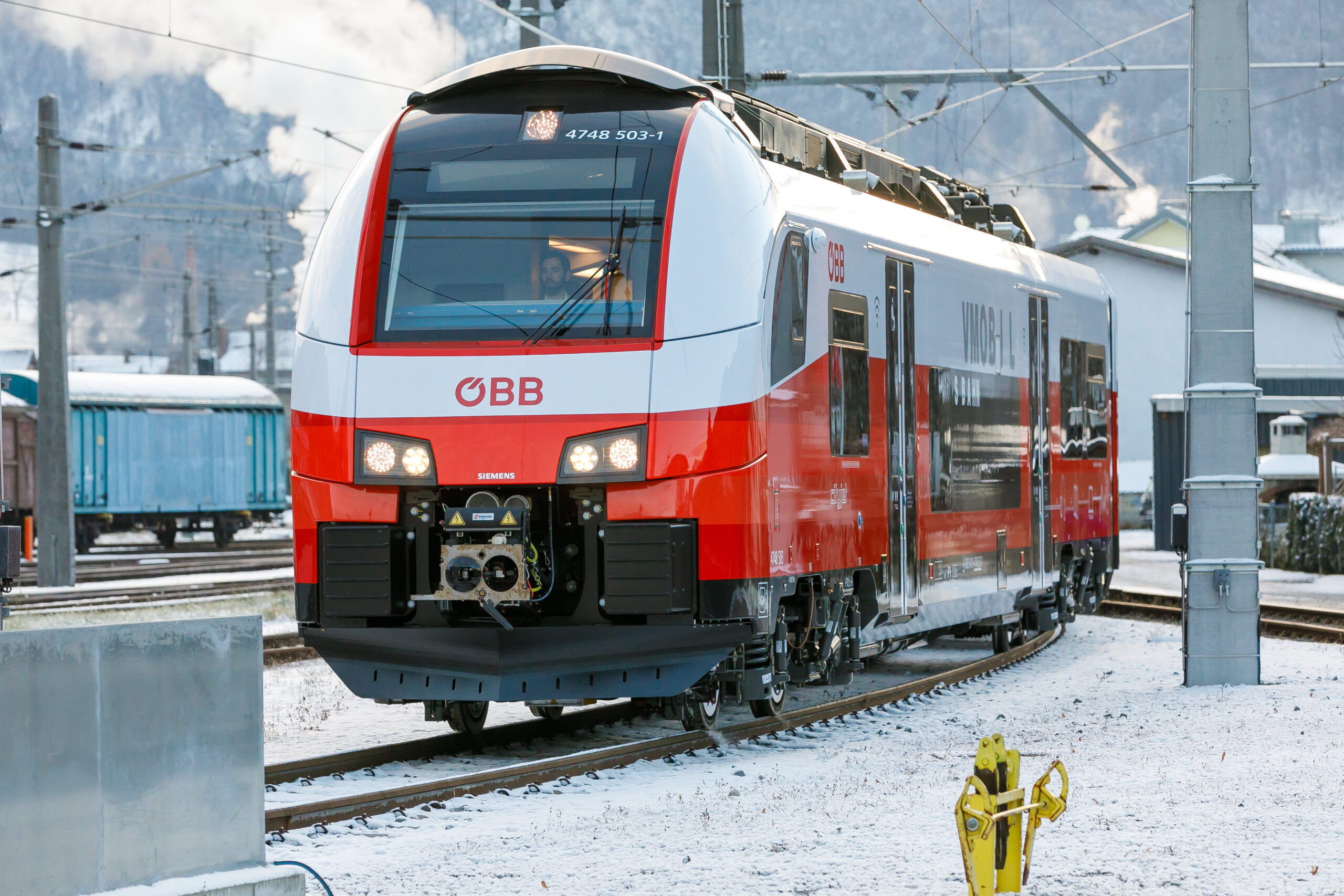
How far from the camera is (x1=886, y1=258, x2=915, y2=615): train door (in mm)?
12586

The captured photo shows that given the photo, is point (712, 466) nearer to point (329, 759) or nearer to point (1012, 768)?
point (329, 759)

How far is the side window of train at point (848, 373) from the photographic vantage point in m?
11.5

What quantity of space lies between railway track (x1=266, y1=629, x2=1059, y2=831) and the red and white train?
0.26m

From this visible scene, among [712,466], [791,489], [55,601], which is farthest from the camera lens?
[55,601]

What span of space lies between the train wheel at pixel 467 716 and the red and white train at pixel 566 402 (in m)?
0.02

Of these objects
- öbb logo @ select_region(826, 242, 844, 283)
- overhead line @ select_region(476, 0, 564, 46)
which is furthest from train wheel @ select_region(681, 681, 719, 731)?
overhead line @ select_region(476, 0, 564, 46)

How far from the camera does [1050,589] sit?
17.2 m

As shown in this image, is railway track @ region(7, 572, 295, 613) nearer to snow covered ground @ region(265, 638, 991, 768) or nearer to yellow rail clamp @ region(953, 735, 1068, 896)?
snow covered ground @ region(265, 638, 991, 768)

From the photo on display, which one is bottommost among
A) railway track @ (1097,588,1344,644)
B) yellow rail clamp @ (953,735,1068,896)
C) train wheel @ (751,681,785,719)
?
railway track @ (1097,588,1344,644)

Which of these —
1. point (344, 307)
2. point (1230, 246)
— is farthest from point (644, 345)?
point (1230, 246)

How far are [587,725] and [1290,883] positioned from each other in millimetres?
6137

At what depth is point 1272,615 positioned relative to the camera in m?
21.5

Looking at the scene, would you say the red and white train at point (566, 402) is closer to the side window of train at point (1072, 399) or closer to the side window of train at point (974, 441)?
the side window of train at point (974, 441)

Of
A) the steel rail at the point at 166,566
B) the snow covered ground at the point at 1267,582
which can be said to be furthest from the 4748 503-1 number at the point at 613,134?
the steel rail at the point at 166,566
